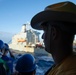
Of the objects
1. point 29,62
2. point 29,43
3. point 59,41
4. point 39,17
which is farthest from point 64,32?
point 29,43

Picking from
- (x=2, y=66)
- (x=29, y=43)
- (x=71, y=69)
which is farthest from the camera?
(x=29, y=43)

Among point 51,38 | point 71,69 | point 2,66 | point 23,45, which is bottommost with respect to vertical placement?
point 23,45

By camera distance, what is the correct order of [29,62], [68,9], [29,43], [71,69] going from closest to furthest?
1. [71,69]
2. [68,9]
3. [29,62]
4. [29,43]

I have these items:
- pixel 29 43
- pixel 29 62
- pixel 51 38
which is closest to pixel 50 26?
pixel 51 38

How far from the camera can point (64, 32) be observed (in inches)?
48.8

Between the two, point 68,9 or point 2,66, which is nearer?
point 68,9

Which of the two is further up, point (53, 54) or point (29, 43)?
point (53, 54)

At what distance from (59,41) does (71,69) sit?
9.0 inches

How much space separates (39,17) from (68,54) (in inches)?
10.7

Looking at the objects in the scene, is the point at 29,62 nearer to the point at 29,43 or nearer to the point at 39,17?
the point at 39,17

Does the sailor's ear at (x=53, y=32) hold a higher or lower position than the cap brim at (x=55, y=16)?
lower

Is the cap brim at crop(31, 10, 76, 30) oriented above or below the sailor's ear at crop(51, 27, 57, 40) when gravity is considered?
above

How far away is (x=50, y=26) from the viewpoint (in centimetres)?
130

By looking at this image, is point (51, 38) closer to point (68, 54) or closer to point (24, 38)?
point (68, 54)
